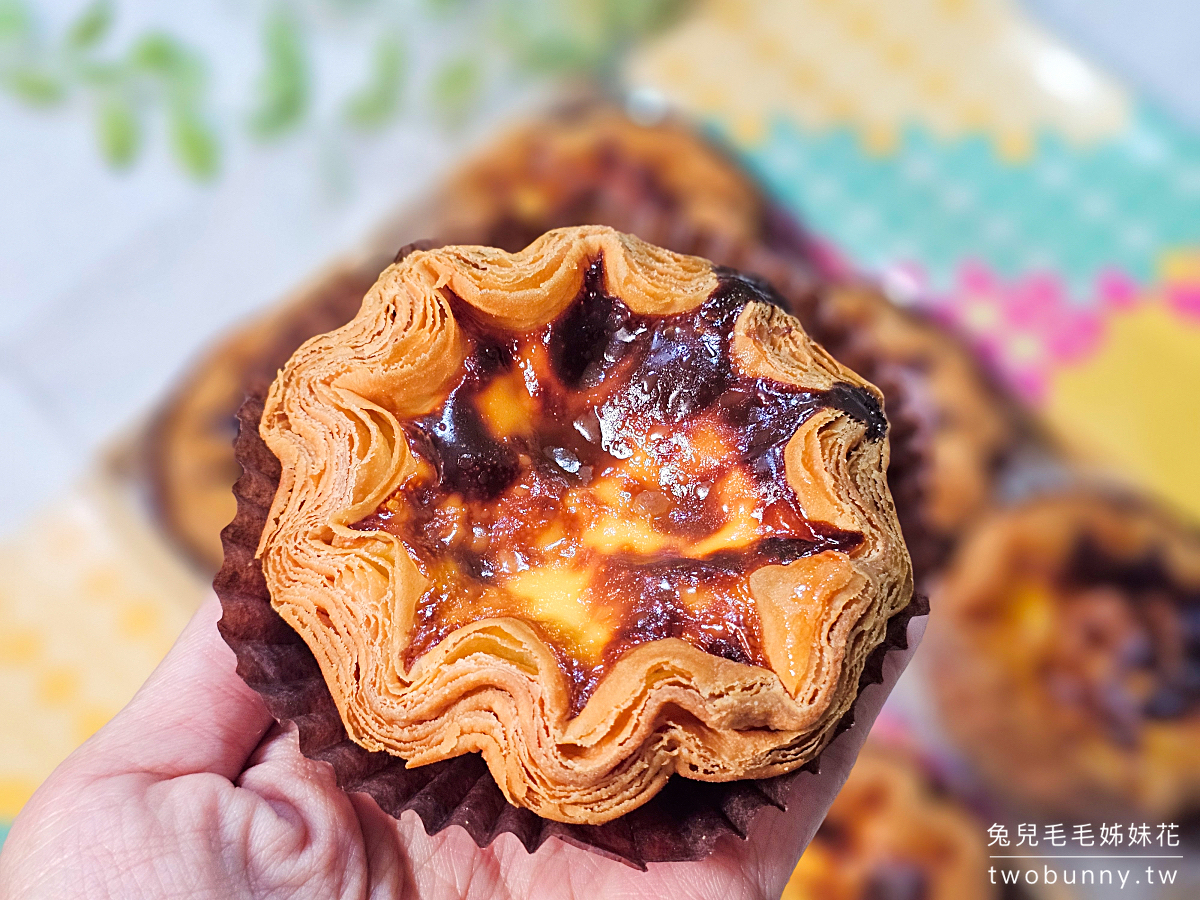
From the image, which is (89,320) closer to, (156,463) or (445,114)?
(156,463)

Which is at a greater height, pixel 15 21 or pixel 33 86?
pixel 15 21

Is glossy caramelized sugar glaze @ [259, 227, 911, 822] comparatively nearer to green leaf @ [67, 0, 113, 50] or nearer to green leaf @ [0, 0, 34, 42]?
green leaf @ [67, 0, 113, 50]

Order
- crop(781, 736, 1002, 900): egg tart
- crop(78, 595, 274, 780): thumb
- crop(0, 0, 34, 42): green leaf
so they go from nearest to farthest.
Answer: crop(78, 595, 274, 780): thumb < crop(781, 736, 1002, 900): egg tart < crop(0, 0, 34, 42): green leaf

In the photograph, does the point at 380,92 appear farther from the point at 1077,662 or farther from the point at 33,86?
the point at 1077,662

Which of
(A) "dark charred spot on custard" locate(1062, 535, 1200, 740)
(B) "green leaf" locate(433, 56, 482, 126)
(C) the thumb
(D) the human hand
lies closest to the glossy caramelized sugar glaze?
(D) the human hand

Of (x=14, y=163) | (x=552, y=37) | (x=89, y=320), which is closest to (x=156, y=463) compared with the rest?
(x=89, y=320)

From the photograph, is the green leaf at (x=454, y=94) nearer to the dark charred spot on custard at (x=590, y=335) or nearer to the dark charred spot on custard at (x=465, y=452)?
the dark charred spot on custard at (x=590, y=335)

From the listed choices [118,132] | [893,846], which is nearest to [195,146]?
[118,132]
